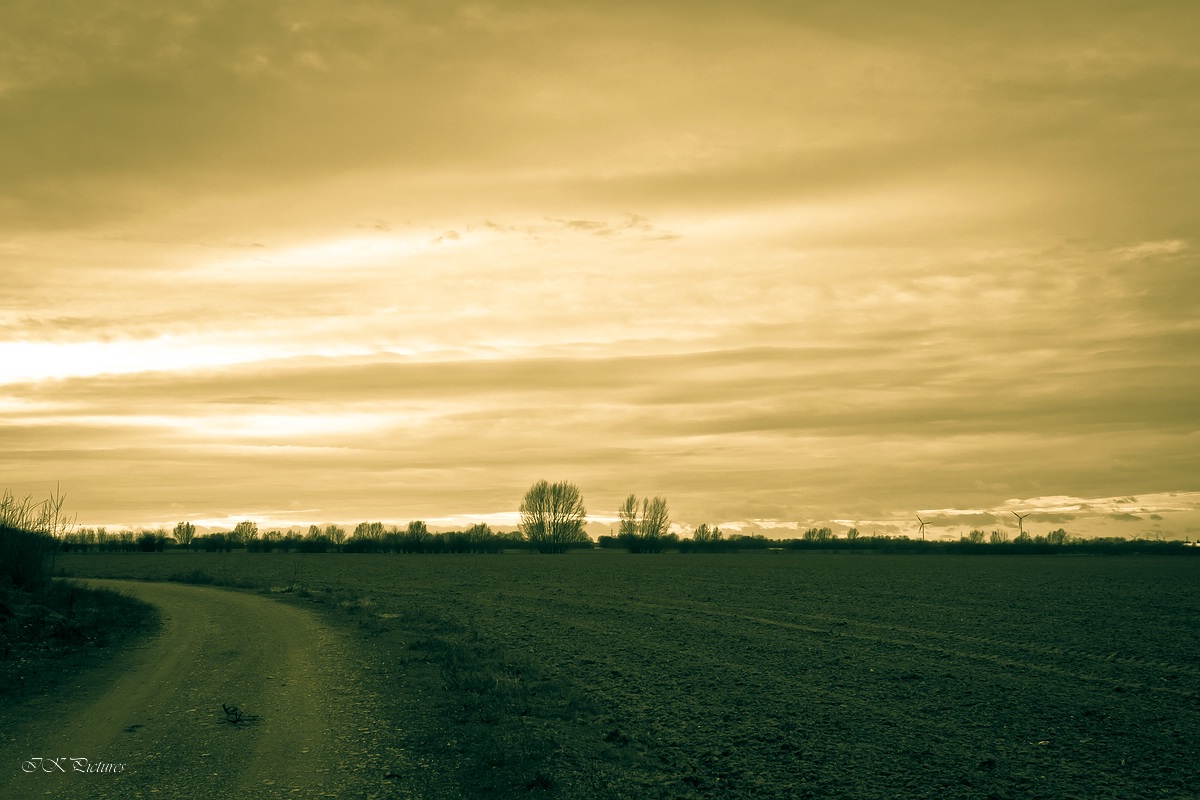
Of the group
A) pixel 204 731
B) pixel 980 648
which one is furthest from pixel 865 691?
pixel 204 731

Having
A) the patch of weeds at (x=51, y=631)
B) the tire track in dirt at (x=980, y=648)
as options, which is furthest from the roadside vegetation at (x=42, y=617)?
the tire track in dirt at (x=980, y=648)

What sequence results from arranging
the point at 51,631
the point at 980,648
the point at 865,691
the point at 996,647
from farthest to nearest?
the point at 996,647
the point at 980,648
the point at 51,631
the point at 865,691

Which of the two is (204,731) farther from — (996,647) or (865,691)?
(996,647)

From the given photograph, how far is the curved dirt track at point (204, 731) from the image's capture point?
10664 millimetres

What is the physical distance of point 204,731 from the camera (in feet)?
43.8

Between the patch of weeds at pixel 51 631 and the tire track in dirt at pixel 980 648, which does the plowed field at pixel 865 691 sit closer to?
the tire track in dirt at pixel 980 648

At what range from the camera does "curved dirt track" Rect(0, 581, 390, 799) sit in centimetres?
1066

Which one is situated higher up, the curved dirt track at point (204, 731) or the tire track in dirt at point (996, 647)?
the curved dirt track at point (204, 731)

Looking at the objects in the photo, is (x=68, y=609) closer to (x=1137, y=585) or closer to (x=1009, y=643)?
(x=1009, y=643)

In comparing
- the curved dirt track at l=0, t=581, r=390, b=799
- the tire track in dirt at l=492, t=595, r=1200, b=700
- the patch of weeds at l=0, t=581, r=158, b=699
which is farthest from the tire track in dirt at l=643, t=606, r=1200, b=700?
the patch of weeds at l=0, t=581, r=158, b=699

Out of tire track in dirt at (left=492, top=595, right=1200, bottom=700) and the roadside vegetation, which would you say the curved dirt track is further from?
tire track in dirt at (left=492, top=595, right=1200, bottom=700)

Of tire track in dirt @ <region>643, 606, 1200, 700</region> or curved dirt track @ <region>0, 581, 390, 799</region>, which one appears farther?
tire track in dirt @ <region>643, 606, 1200, 700</region>

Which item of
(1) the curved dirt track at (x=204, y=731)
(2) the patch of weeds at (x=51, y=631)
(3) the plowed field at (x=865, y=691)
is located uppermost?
(2) the patch of weeds at (x=51, y=631)

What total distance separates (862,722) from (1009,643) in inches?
549
